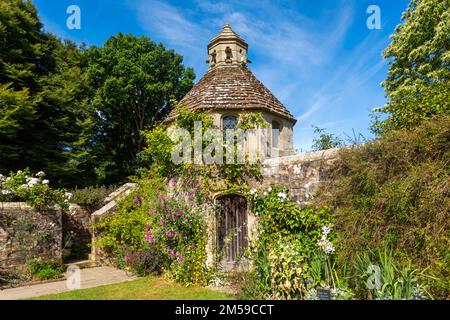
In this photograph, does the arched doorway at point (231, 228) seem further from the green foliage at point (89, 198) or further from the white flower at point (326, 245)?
the green foliage at point (89, 198)

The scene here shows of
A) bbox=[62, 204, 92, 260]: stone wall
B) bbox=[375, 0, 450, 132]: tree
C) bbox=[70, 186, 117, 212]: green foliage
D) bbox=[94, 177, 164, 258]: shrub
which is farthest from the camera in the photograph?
bbox=[375, 0, 450, 132]: tree

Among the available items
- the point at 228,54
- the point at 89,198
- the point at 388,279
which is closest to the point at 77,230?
the point at 89,198

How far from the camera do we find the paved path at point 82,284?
6.84 metres

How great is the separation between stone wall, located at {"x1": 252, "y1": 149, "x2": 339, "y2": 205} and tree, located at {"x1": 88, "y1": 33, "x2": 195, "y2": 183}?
16461 mm

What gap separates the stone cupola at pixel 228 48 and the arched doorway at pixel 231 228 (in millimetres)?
9257

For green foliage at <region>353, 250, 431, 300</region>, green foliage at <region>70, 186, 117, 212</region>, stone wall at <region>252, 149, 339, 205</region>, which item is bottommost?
green foliage at <region>353, 250, 431, 300</region>

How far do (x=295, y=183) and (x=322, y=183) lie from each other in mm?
680

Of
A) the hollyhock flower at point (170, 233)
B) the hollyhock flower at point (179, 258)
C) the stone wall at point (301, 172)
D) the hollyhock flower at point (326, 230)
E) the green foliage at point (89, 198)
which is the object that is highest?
the stone wall at point (301, 172)

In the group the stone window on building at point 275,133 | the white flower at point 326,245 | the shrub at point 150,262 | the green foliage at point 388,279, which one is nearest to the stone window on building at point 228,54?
the stone window on building at point 275,133

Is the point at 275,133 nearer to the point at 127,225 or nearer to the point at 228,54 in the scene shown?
the point at 228,54

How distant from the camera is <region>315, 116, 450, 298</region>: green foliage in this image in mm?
4262

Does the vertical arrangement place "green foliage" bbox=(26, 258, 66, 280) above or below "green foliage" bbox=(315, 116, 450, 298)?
below

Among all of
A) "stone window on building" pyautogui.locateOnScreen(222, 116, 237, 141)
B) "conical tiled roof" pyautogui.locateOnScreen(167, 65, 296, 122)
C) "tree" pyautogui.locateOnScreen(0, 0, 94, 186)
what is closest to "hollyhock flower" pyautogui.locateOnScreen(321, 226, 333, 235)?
"conical tiled roof" pyautogui.locateOnScreen(167, 65, 296, 122)

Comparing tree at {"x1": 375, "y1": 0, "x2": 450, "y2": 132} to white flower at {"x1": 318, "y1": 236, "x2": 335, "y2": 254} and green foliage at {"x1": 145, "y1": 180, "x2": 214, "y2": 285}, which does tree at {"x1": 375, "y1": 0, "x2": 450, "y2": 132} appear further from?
green foliage at {"x1": 145, "y1": 180, "x2": 214, "y2": 285}
